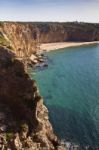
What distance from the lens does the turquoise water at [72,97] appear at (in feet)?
166

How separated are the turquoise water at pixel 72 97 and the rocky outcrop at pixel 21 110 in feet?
35.4

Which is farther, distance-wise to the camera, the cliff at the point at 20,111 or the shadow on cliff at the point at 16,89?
the shadow on cliff at the point at 16,89

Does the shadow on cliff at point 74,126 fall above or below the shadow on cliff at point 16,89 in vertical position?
below

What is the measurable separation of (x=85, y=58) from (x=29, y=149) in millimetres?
110336

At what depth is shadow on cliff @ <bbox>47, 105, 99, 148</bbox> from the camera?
157ft

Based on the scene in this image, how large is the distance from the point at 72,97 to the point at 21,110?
33496mm

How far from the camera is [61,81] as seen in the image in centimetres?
9069

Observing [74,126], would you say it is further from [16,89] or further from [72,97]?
[72,97]

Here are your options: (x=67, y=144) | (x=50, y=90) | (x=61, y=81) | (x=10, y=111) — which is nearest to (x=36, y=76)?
(x=61, y=81)

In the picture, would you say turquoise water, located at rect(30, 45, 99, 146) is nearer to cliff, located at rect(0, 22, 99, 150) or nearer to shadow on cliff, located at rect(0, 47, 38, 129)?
cliff, located at rect(0, 22, 99, 150)

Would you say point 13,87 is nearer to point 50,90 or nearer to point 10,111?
point 10,111

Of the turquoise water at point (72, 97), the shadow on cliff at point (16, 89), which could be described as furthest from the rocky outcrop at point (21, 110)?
the turquoise water at point (72, 97)

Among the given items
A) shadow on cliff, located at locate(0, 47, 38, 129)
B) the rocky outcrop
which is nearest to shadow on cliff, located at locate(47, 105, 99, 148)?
the rocky outcrop

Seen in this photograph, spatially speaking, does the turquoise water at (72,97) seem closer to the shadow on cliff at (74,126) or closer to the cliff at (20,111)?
the shadow on cliff at (74,126)
